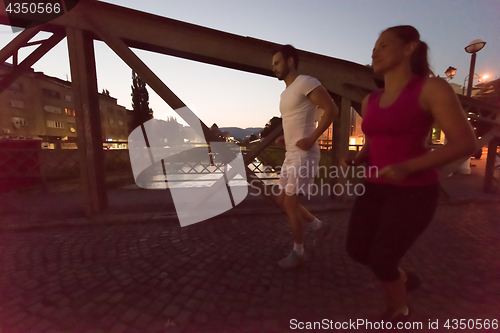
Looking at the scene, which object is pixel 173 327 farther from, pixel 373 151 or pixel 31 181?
pixel 31 181

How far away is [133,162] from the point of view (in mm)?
9531

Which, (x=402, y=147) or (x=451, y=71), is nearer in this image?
(x=402, y=147)

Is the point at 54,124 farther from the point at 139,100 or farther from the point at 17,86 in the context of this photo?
the point at 139,100

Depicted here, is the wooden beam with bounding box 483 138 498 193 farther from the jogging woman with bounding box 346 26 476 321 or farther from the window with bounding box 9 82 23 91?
the window with bounding box 9 82 23 91

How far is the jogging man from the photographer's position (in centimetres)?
216

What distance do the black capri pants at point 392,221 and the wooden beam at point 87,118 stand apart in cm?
414

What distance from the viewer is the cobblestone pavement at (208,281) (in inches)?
69.7

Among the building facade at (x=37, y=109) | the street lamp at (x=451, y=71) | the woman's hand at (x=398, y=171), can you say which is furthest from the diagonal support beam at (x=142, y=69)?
the building facade at (x=37, y=109)

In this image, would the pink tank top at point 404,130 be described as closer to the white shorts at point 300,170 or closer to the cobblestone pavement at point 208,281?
the white shorts at point 300,170

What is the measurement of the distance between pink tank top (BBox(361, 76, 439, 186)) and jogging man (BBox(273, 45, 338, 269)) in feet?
2.48

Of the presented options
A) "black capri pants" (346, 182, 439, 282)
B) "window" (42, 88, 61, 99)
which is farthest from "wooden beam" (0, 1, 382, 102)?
"window" (42, 88, 61, 99)

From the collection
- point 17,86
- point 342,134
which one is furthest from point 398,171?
point 17,86

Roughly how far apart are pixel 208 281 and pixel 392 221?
1.75 metres

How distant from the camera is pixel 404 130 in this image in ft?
4.14
